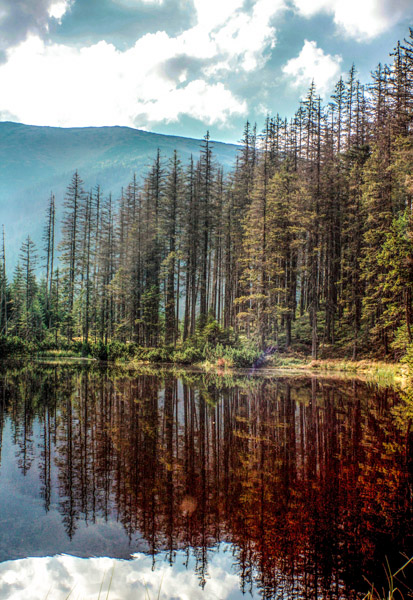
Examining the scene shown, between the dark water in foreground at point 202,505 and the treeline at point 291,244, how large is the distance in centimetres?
1682

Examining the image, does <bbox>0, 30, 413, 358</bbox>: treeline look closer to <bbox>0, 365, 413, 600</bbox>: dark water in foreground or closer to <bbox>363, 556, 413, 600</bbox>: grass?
<bbox>0, 365, 413, 600</bbox>: dark water in foreground

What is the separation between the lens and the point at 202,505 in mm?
5367

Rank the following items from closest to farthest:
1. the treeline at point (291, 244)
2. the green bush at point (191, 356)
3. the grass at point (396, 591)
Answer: the grass at point (396, 591)
the treeline at point (291, 244)
the green bush at point (191, 356)

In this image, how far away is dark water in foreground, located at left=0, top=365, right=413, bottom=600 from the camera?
12.9ft

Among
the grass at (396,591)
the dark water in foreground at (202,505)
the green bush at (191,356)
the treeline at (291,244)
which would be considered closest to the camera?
the grass at (396,591)

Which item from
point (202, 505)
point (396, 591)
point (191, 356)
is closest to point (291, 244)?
point (191, 356)

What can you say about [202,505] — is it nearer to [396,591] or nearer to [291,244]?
[396,591]

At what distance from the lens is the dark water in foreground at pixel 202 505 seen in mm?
3939

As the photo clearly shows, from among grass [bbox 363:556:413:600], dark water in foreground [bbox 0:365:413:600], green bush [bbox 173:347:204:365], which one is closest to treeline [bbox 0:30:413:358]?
green bush [bbox 173:347:204:365]

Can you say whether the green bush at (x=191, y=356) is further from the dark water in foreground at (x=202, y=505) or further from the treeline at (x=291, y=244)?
the dark water in foreground at (x=202, y=505)

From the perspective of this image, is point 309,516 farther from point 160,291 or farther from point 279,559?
point 160,291

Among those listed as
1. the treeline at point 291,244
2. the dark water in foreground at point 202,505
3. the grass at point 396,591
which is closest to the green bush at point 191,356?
the treeline at point 291,244

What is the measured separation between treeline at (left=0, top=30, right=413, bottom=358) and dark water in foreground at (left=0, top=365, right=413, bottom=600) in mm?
16823

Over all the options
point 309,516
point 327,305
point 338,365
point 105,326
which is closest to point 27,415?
point 309,516
